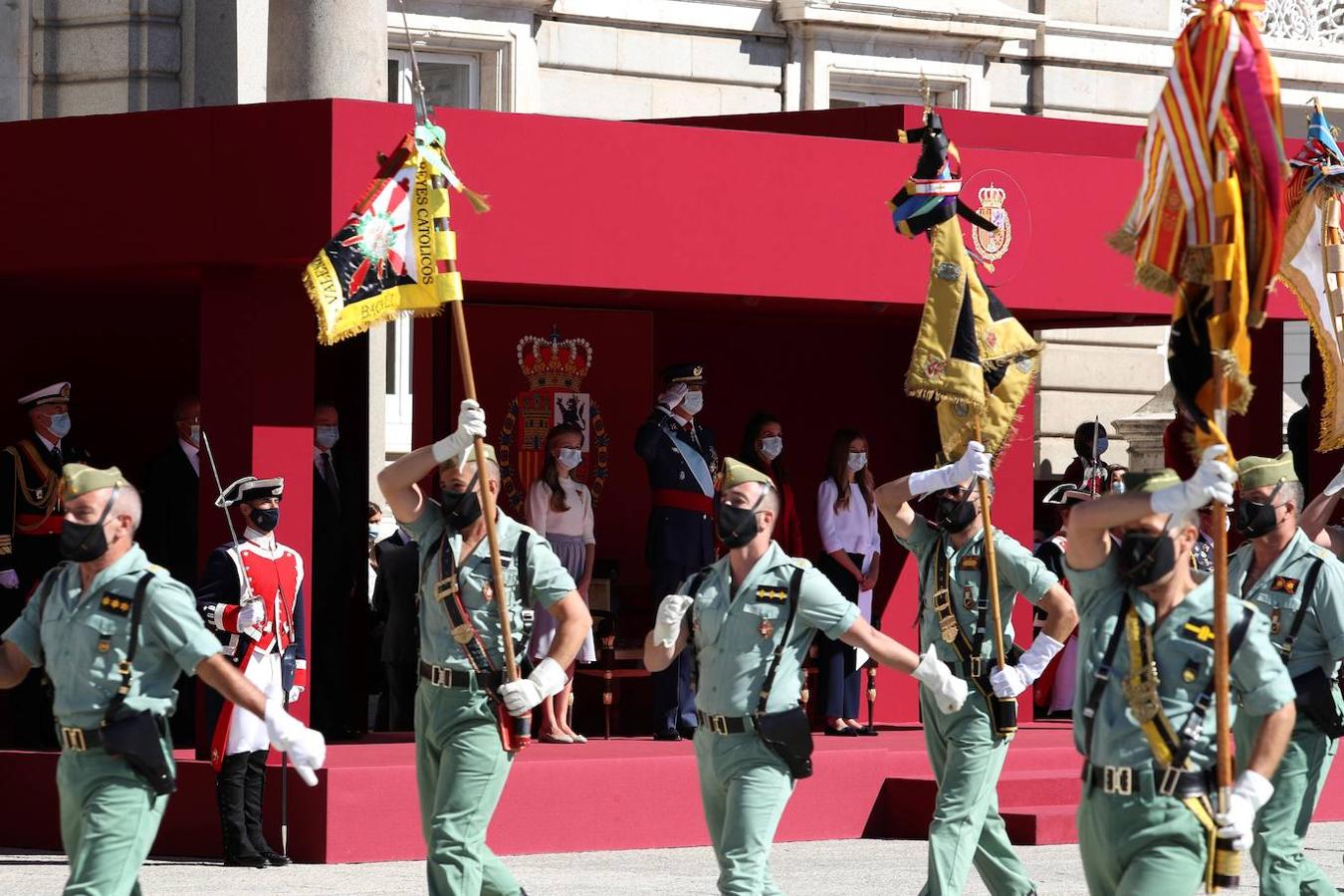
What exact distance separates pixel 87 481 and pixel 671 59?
55.5ft

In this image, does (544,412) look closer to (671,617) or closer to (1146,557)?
(671,617)

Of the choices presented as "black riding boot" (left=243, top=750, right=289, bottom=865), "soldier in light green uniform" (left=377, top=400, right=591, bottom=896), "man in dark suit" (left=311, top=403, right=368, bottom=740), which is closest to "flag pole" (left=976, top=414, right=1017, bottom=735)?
"soldier in light green uniform" (left=377, top=400, right=591, bottom=896)

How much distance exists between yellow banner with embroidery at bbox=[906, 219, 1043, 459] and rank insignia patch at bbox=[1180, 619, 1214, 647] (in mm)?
4250

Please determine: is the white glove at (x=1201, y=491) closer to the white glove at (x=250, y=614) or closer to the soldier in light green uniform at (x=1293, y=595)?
the soldier in light green uniform at (x=1293, y=595)

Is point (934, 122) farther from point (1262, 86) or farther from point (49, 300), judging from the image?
point (49, 300)

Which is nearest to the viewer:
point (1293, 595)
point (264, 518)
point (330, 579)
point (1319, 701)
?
point (1319, 701)

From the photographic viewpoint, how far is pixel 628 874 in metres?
12.9

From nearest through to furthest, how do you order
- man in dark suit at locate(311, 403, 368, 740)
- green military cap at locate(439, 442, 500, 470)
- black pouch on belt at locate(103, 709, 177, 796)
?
black pouch on belt at locate(103, 709, 177, 796) < green military cap at locate(439, 442, 500, 470) < man in dark suit at locate(311, 403, 368, 740)

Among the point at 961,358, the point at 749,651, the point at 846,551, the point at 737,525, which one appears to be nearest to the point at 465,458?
the point at 737,525

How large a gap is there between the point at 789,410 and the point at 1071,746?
3.24 meters

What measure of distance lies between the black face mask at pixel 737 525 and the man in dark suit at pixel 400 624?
5.32m

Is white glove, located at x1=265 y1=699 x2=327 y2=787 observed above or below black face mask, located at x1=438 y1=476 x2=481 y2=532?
below

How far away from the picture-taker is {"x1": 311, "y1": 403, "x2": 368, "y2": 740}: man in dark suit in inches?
594

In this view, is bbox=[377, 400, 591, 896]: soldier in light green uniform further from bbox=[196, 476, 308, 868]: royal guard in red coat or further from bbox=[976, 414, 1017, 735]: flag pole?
bbox=[196, 476, 308, 868]: royal guard in red coat
